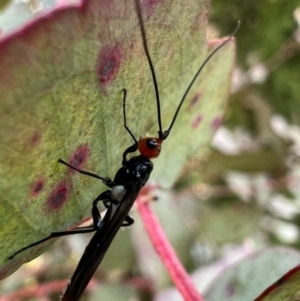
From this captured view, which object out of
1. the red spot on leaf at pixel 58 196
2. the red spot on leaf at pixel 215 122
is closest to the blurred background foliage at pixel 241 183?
the red spot on leaf at pixel 215 122

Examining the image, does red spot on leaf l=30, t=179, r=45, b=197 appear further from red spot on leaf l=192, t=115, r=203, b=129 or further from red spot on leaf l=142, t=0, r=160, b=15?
red spot on leaf l=192, t=115, r=203, b=129

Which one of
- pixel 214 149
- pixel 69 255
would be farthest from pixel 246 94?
pixel 69 255

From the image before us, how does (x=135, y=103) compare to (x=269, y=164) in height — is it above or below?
above

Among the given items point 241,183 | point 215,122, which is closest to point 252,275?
point 215,122

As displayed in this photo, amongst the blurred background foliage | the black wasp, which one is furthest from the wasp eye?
the blurred background foliage

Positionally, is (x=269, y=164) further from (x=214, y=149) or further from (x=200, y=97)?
(x=200, y=97)

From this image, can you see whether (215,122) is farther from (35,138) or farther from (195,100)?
(35,138)
